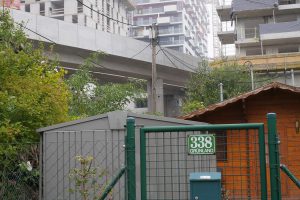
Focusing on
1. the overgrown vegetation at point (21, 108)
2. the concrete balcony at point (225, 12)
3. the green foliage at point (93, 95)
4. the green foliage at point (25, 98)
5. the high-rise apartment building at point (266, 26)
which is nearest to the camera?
the overgrown vegetation at point (21, 108)

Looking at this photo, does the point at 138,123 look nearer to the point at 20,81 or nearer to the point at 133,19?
the point at 20,81

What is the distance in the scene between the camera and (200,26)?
14575 cm

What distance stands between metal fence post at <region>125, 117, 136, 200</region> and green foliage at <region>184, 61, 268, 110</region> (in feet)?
85.1

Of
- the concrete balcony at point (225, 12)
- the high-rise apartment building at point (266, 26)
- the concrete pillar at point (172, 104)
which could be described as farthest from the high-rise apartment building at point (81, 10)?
the high-rise apartment building at point (266, 26)

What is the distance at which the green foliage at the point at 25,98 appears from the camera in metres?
9.14

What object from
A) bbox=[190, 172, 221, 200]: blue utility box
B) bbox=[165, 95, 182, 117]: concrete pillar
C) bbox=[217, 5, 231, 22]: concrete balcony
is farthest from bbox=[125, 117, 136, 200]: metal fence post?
bbox=[165, 95, 182, 117]: concrete pillar

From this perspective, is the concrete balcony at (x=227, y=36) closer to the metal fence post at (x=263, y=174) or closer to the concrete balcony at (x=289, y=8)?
the concrete balcony at (x=289, y=8)

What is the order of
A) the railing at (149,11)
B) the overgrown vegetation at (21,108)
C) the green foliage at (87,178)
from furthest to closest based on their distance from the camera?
the railing at (149,11) < the overgrown vegetation at (21,108) < the green foliage at (87,178)

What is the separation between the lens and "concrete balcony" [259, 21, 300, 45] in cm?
4809

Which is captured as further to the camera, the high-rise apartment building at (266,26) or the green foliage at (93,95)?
the high-rise apartment building at (266,26)

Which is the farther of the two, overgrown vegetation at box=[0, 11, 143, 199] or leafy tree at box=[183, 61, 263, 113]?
leafy tree at box=[183, 61, 263, 113]

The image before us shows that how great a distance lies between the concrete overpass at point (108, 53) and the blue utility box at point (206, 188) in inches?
938

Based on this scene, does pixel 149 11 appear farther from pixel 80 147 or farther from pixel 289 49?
pixel 80 147

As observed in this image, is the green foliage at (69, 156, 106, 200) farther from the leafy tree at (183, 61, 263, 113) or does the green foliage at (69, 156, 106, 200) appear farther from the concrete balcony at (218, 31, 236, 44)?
the concrete balcony at (218, 31, 236, 44)
